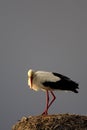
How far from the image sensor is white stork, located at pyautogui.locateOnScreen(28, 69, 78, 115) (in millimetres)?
6195

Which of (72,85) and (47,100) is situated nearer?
(72,85)

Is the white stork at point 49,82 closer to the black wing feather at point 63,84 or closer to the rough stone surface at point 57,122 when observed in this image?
the black wing feather at point 63,84

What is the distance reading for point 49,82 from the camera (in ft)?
20.5

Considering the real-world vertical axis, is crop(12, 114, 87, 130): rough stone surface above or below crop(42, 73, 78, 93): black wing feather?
below

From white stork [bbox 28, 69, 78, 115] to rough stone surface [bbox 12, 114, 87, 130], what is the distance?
472 millimetres

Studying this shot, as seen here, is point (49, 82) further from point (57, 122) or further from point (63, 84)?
point (57, 122)

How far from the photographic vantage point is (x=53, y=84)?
6.28m

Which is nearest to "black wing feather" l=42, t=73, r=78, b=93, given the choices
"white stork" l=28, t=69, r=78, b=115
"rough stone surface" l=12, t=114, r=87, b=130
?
"white stork" l=28, t=69, r=78, b=115

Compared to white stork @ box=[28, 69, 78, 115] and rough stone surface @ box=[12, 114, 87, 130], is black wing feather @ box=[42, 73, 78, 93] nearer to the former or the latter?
white stork @ box=[28, 69, 78, 115]

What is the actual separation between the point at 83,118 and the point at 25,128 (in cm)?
58

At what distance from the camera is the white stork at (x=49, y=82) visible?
6.20 m

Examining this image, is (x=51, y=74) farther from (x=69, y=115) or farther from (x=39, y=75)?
(x=69, y=115)

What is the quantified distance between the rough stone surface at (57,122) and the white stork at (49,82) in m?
0.47

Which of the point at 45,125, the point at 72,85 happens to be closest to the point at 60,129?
the point at 45,125
